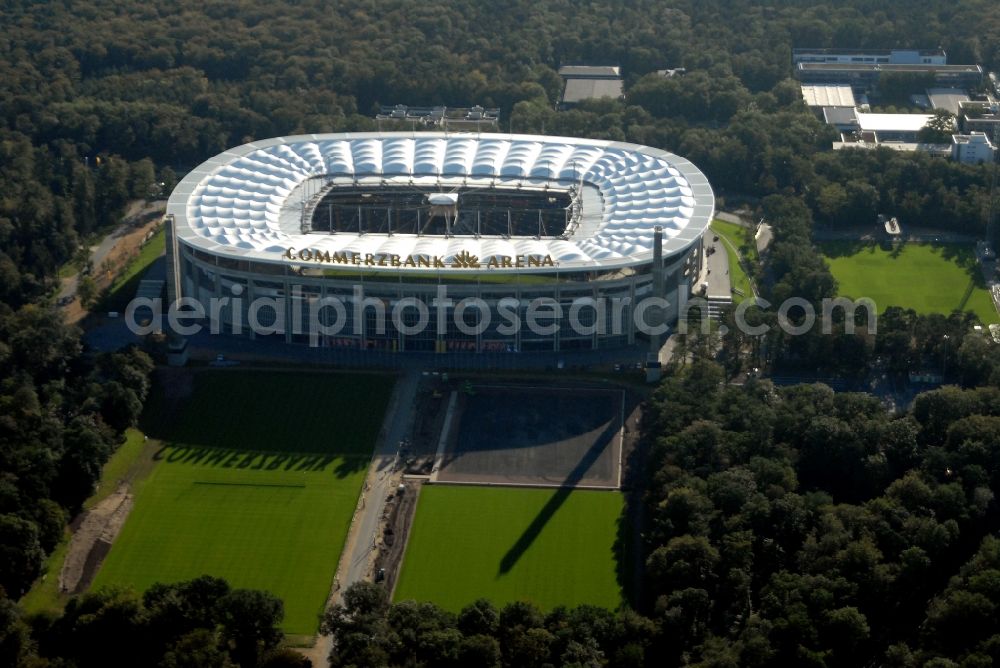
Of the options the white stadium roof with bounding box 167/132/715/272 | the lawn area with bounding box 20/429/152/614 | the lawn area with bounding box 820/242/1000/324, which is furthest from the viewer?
the lawn area with bounding box 820/242/1000/324

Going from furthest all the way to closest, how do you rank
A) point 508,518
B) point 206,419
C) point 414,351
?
point 414,351 < point 206,419 < point 508,518

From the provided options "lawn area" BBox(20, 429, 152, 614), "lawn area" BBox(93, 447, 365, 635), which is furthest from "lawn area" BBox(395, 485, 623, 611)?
"lawn area" BBox(20, 429, 152, 614)

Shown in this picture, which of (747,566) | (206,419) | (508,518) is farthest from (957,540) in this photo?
(206,419)

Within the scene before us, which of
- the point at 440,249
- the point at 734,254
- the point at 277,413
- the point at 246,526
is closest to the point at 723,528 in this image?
the point at 246,526

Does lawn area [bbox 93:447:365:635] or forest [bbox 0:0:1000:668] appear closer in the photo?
forest [bbox 0:0:1000:668]

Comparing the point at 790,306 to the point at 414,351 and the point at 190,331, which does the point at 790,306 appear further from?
the point at 190,331

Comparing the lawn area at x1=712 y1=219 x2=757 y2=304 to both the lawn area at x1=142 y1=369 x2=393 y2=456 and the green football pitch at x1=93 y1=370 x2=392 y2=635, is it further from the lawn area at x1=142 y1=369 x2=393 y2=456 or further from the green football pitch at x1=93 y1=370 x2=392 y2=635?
the green football pitch at x1=93 y1=370 x2=392 y2=635

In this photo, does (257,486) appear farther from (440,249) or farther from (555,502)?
(440,249)
